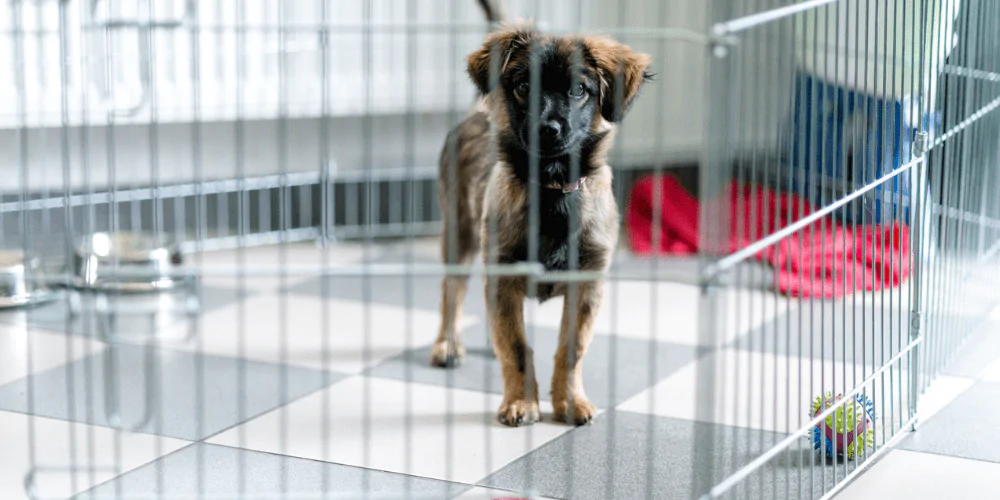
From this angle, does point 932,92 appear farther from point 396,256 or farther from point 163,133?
Result: point 163,133

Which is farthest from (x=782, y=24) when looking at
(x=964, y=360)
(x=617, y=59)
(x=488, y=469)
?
(x=964, y=360)

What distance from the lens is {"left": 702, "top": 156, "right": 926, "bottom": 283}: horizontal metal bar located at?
1.62 m

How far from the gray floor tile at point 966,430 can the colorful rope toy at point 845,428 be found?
17 centimetres

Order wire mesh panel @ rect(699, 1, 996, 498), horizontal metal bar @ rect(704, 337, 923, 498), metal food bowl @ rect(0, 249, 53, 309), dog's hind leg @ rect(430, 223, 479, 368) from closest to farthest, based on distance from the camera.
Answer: horizontal metal bar @ rect(704, 337, 923, 498) < wire mesh panel @ rect(699, 1, 996, 498) < dog's hind leg @ rect(430, 223, 479, 368) < metal food bowl @ rect(0, 249, 53, 309)

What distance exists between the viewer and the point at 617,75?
258 cm

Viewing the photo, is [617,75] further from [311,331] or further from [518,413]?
[311,331]

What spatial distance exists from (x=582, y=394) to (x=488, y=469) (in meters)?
0.39

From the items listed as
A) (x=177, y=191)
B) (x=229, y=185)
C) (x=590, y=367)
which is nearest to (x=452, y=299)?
(x=590, y=367)

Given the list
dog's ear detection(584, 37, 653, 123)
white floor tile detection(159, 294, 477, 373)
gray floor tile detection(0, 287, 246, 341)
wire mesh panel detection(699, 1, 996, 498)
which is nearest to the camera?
wire mesh panel detection(699, 1, 996, 498)

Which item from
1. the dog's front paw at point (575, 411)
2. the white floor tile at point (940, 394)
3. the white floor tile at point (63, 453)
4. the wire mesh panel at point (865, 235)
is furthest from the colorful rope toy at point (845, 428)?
the white floor tile at point (63, 453)

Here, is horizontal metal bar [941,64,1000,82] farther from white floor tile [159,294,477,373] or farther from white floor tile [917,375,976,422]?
white floor tile [159,294,477,373]

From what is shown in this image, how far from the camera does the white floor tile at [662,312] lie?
337cm

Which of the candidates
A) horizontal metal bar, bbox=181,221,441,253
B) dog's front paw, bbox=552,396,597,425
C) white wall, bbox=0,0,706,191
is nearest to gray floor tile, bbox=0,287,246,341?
horizontal metal bar, bbox=181,221,441,253

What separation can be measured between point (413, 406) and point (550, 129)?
0.72 metres
